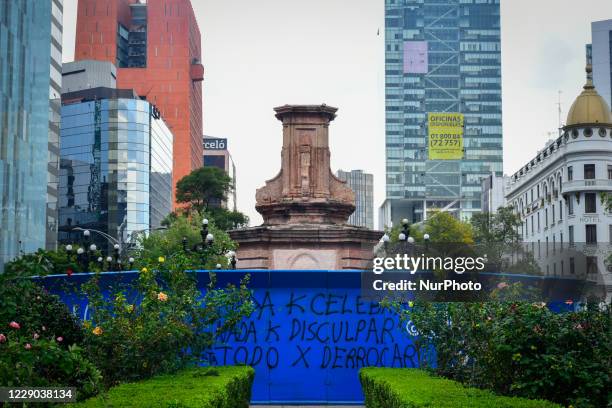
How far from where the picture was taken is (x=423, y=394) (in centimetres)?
1347

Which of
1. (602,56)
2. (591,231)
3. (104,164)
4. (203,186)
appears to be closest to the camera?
(591,231)

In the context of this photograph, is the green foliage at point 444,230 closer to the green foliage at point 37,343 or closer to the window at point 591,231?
the window at point 591,231

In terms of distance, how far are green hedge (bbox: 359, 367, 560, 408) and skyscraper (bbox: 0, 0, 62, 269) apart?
48.0m

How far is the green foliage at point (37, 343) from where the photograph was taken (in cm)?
A: 1135

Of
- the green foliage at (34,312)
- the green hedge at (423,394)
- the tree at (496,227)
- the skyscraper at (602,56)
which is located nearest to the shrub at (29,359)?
the green foliage at (34,312)

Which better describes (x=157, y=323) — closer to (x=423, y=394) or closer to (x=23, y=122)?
(x=423, y=394)

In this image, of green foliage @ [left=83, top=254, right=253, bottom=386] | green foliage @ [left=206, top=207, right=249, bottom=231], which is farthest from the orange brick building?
green foliage @ [left=83, top=254, right=253, bottom=386]

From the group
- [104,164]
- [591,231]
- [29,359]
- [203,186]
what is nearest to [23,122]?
[203,186]

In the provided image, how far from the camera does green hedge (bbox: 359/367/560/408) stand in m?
12.2

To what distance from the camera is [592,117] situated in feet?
285

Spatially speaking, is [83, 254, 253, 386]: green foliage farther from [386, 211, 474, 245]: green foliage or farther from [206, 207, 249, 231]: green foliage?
[206, 207, 249, 231]: green foliage

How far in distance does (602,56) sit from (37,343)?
13983 centimetres

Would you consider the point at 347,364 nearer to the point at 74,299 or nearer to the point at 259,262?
the point at 74,299

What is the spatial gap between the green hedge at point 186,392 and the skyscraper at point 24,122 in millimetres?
47073
